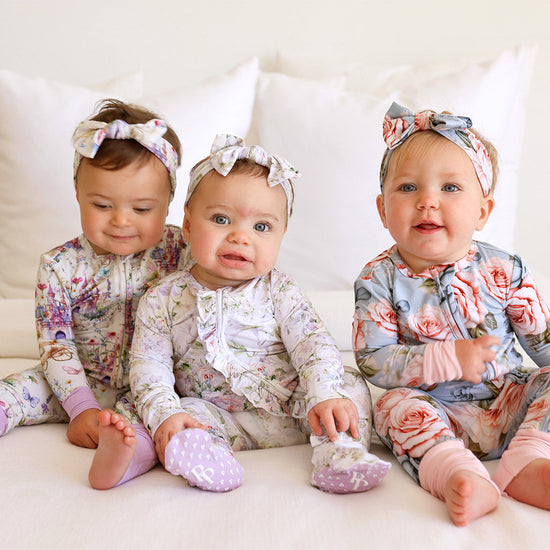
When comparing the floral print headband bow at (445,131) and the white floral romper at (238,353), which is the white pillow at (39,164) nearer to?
the white floral romper at (238,353)

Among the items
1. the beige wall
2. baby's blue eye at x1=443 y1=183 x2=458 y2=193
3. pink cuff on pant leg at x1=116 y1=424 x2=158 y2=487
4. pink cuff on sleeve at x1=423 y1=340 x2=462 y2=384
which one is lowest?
pink cuff on pant leg at x1=116 y1=424 x2=158 y2=487

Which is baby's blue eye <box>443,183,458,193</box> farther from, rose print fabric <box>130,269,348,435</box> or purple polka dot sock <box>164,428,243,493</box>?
purple polka dot sock <box>164,428,243,493</box>

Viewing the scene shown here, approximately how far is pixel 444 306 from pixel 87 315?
726 millimetres

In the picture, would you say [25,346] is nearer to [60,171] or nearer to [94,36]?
[60,171]

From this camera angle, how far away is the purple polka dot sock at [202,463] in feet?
3.19

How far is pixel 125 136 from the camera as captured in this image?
1279 mm

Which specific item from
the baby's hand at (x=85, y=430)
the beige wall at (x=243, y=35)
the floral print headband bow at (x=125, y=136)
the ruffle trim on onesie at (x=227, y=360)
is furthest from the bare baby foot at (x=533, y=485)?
the beige wall at (x=243, y=35)

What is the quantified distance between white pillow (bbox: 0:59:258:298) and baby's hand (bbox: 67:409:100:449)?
2.42 ft

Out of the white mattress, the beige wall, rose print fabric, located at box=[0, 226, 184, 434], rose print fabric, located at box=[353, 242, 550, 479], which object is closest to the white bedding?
the white mattress

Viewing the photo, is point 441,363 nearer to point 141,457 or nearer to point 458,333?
→ point 458,333

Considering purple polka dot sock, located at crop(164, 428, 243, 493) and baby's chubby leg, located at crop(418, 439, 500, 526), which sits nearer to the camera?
baby's chubby leg, located at crop(418, 439, 500, 526)

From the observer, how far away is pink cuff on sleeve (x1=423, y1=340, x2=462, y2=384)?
110 cm

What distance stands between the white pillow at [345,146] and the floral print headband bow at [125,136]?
60cm

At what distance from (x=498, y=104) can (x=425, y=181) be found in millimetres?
874
